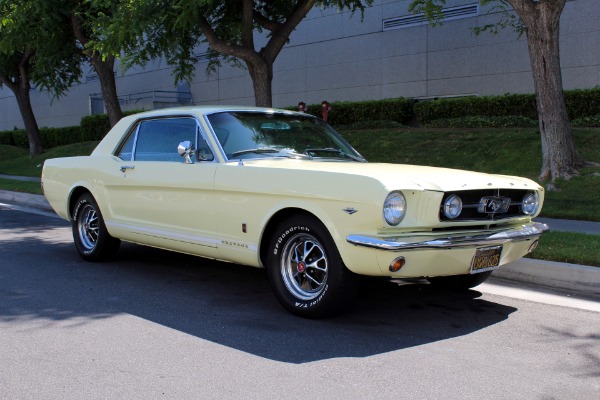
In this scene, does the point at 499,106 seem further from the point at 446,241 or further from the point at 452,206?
the point at 446,241

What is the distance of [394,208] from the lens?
15.8 feet

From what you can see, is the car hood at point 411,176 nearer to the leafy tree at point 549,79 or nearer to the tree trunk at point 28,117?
the leafy tree at point 549,79

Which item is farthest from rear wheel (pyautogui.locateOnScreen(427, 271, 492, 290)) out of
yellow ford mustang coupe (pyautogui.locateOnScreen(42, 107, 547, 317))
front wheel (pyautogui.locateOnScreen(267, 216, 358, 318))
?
front wheel (pyautogui.locateOnScreen(267, 216, 358, 318))

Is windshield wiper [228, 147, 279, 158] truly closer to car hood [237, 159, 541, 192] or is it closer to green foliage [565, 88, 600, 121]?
car hood [237, 159, 541, 192]

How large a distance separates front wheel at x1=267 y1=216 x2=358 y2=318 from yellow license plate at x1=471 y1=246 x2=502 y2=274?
2.98 ft

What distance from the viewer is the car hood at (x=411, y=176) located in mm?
4922

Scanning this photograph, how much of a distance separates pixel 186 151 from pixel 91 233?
7.43ft

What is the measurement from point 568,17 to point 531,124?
3804 mm

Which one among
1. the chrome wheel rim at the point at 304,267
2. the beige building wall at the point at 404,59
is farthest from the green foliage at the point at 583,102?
the chrome wheel rim at the point at 304,267

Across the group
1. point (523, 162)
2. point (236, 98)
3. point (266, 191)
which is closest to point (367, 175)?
point (266, 191)

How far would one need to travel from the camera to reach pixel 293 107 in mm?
25609

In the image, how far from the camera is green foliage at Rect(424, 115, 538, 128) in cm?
1709

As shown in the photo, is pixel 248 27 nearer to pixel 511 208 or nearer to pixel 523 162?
pixel 523 162

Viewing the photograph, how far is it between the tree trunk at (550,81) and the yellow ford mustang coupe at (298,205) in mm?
6241
